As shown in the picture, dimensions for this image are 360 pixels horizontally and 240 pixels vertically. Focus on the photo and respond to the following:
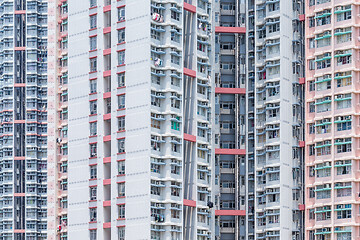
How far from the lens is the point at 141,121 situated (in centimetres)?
13138

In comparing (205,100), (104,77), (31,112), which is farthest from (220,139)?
(31,112)

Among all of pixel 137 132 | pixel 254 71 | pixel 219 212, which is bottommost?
pixel 219 212

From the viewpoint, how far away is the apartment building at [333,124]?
12744cm

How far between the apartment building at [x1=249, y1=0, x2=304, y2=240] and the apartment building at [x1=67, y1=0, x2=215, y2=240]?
5510mm

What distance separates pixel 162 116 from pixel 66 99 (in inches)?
822

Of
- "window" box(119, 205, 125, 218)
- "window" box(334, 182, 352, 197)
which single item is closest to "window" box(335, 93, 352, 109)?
"window" box(334, 182, 352, 197)

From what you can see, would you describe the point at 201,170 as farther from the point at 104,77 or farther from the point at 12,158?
the point at 12,158

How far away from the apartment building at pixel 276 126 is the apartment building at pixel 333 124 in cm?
277

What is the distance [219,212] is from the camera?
140375mm

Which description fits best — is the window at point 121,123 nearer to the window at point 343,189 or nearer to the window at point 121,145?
the window at point 121,145

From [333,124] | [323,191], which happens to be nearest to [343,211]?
[323,191]

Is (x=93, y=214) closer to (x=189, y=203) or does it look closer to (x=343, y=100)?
(x=189, y=203)

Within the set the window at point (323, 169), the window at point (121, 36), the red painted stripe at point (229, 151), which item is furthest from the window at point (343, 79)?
the window at point (121, 36)

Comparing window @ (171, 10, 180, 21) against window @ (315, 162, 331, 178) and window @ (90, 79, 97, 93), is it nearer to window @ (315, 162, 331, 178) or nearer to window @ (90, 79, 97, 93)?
window @ (90, 79, 97, 93)
